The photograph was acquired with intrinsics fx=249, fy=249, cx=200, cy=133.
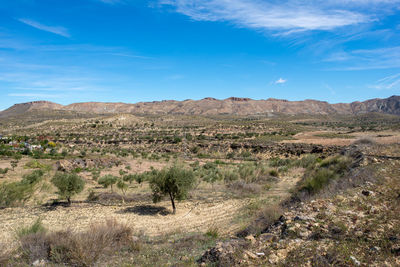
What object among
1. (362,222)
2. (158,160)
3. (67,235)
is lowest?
(158,160)

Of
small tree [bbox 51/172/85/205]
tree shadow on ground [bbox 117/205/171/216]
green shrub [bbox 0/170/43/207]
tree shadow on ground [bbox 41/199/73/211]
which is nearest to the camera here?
tree shadow on ground [bbox 117/205/171/216]

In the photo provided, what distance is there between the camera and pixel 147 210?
1428 cm

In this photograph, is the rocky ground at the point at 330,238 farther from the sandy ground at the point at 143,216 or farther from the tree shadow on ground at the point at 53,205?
the tree shadow on ground at the point at 53,205

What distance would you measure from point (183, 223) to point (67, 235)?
18.9 ft

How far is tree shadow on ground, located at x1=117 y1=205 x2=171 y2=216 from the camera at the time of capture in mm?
13789

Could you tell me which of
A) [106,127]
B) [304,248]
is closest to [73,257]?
[304,248]

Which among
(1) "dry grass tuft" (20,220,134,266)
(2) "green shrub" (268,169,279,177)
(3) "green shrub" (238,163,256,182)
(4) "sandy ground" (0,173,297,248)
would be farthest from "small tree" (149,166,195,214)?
(2) "green shrub" (268,169,279,177)

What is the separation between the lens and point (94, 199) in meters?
16.8

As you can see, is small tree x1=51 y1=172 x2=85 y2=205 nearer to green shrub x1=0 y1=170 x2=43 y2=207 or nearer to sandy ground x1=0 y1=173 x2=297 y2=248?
sandy ground x1=0 y1=173 x2=297 y2=248

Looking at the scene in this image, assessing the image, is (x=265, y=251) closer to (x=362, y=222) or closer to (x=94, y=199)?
(x=362, y=222)

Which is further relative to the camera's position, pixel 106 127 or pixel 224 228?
pixel 106 127

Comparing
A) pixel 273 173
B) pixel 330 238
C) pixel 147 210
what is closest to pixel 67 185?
A: pixel 147 210

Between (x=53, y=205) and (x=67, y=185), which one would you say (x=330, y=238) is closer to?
(x=67, y=185)

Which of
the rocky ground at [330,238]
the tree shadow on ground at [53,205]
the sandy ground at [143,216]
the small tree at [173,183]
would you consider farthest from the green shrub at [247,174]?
the tree shadow on ground at [53,205]
